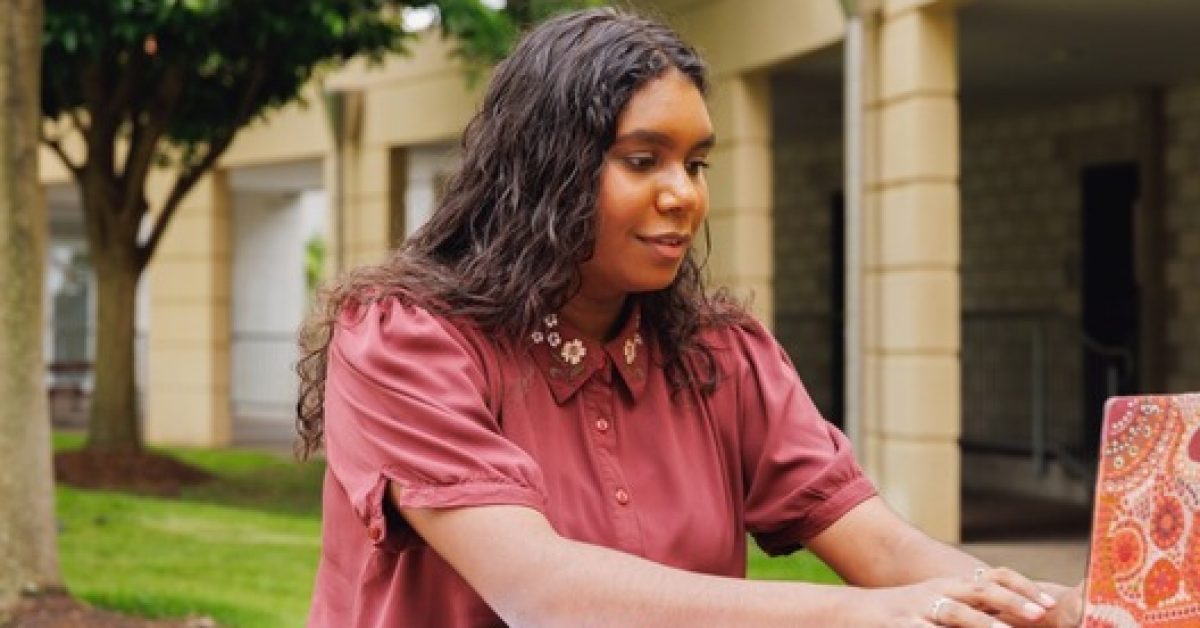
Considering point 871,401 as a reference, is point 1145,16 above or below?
above

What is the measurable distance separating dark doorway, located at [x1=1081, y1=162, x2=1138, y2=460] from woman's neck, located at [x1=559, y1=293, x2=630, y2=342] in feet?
41.8

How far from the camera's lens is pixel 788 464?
8.07 ft

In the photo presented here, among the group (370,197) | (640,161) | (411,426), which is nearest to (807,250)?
(370,197)

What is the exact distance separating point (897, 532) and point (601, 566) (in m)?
0.52

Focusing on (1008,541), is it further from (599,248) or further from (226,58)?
(599,248)

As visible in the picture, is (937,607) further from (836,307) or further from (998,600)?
(836,307)

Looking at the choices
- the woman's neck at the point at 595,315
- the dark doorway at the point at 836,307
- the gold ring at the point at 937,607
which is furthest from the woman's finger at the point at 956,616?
the dark doorway at the point at 836,307

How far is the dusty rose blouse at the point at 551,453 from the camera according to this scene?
2129 mm

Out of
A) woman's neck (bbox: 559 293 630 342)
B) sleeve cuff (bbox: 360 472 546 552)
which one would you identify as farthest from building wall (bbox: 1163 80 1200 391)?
sleeve cuff (bbox: 360 472 546 552)

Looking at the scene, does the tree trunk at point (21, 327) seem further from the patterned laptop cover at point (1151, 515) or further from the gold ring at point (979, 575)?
the patterned laptop cover at point (1151, 515)

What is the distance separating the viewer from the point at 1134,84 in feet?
47.9

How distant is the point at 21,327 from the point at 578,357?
6088 mm

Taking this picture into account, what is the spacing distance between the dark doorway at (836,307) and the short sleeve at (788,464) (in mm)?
15696

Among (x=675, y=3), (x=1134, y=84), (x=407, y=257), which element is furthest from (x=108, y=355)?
(x=407, y=257)
